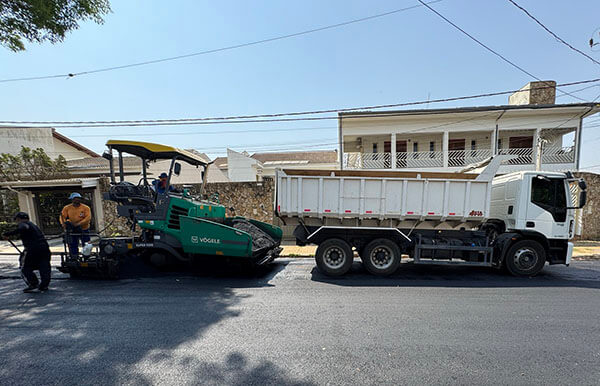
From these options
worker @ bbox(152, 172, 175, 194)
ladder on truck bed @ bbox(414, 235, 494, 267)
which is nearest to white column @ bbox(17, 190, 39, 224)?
worker @ bbox(152, 172, 175, 194)

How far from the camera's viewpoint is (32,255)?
470cm

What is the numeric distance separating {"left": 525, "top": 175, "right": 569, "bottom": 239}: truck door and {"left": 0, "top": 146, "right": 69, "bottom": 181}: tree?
1878cm

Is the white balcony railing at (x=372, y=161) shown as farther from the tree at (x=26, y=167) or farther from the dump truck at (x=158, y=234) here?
the tree at (x=26, y=167)

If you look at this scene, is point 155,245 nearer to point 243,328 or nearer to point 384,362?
point 243,328

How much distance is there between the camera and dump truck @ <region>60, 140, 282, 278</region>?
5191 mm

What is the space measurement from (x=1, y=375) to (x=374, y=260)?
5554 mm

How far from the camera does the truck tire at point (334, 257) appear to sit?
5668 millimetres

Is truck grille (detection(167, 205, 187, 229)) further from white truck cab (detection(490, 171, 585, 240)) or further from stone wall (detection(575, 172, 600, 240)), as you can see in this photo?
stone wall (detection(575, 172, 600, 240))

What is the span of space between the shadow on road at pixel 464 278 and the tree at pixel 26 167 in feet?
47.9

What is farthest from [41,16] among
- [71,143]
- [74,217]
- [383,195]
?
[71,143]

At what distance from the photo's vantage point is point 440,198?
564 cm

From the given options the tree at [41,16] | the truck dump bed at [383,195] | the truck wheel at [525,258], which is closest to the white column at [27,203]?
the tree at [41,16]

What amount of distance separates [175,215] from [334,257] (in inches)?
138

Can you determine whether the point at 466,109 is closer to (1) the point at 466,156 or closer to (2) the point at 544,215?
(1) the point at 466,156
